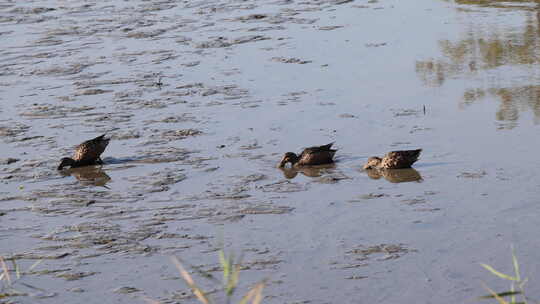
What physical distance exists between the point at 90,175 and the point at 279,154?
2.11 m

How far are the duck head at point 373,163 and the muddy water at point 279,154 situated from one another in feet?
0.31

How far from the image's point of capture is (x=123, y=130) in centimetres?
1241

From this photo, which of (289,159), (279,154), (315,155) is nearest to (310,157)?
(315,155)

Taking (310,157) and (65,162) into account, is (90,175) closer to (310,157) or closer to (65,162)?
(65,162)

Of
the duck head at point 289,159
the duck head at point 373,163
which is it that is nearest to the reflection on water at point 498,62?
the duck head at point 373,163

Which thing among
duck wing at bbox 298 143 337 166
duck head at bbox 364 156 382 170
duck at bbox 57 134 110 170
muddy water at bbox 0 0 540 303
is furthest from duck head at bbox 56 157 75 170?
duck head at bbox 364 156 382 170

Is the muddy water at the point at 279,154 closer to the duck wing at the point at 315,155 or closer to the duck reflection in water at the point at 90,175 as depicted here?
the duck reflection in water at the point at 90,175

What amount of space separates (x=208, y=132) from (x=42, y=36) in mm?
9534

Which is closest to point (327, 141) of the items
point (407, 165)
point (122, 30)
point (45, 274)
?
point (407, 165)

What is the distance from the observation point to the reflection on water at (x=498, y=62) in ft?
42.0

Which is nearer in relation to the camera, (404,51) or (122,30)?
(404,51)

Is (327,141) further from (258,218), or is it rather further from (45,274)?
(45,274)

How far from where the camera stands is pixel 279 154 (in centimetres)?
1098

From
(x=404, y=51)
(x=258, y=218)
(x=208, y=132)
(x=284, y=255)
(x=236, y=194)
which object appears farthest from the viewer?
(x=404, y=51)
